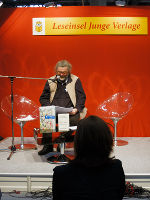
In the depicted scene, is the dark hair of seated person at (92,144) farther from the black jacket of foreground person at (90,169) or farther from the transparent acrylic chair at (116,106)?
the transparent acrylic chair at (116,106)

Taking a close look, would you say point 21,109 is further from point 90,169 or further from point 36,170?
point 90,169

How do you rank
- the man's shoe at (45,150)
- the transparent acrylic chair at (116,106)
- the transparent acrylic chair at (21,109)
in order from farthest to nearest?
1. the transparent acrylic chair at (116,106)
2. the transparent acrylic chair at (21,109)
3. the man's shoe at (45,150)

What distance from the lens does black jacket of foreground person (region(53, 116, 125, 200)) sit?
52.7 inches

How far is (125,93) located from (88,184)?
3943 mm

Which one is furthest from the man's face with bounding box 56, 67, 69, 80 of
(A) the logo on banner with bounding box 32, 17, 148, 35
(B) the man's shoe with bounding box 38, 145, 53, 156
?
(A) the logo on banner with bounding box 32, 17, 148, 35

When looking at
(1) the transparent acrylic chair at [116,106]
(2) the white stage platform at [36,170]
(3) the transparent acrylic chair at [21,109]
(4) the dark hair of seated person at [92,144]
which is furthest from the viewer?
(1) the transparent acrylic chair at [116,106]

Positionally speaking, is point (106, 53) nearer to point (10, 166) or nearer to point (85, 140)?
point (10, 166)

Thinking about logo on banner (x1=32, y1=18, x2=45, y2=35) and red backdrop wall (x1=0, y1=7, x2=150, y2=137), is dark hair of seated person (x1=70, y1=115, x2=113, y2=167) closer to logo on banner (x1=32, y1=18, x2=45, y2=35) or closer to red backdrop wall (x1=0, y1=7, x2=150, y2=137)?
red backdrop wall (x1=0, y1=7, x2=150, y2=137)

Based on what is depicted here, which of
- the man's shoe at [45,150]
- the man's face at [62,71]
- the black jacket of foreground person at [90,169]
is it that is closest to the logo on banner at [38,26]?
the man's face at [62,71]

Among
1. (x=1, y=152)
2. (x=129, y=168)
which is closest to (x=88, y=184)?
(x=129, y=168)

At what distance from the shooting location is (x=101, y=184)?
52.9 inches

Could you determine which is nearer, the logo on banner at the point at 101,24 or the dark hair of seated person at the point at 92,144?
the dark hair of seated person at the point at 92,144

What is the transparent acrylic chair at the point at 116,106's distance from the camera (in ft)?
16.3

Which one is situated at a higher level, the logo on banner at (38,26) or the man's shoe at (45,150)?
the logo on banner at (38,26)
